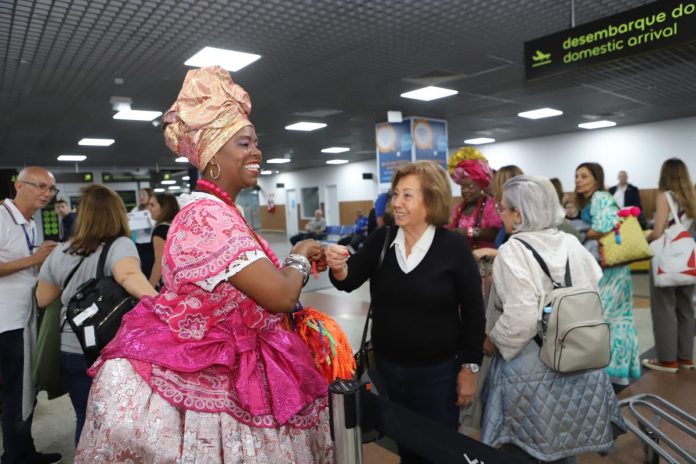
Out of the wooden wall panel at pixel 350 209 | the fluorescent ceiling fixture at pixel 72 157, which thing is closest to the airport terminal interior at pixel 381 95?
the fluorescent ceiling fixture at pixel 72 157

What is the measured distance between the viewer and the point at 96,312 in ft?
6.90

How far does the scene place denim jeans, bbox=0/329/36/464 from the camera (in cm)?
259

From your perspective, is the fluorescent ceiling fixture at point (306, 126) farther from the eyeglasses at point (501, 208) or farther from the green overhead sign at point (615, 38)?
the eyeglasses at point (501, 208)

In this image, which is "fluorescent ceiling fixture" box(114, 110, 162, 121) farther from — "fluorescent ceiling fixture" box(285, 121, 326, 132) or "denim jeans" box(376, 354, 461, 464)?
"denim jeans" box(376, 354, 461, 464)

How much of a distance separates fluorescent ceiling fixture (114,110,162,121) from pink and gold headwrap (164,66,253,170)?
728 centimetres

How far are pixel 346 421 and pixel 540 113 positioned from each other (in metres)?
9.73

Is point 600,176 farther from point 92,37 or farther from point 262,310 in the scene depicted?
point 92,37

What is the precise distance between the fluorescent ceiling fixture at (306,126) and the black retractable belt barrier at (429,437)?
893 centimetres

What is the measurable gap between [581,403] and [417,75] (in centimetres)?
505

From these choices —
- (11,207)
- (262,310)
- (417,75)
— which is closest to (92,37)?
(11,207)

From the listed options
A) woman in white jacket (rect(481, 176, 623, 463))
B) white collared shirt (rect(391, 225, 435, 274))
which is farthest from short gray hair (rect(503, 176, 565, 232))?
white collared shirt (rect(391, 225, 435, 274))

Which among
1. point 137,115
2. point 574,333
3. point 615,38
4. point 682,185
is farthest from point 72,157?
point 574,333

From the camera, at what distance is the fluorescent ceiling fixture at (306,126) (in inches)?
384

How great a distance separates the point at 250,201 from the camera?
28.7 m
